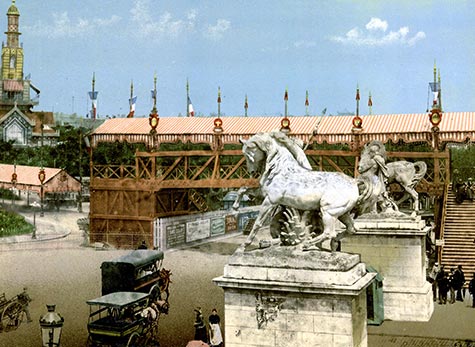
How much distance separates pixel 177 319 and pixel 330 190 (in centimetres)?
1212

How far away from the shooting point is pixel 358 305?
1032 cm

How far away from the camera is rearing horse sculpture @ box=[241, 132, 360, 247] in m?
10.5

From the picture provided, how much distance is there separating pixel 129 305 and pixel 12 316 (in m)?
5.55

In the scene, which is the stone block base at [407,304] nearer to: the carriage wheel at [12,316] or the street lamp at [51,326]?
the street lamp at [51,326]

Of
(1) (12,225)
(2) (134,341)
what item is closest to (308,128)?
(1) (12,225)

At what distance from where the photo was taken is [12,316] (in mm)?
20266

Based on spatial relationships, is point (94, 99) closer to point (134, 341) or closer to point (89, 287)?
point (89, 287)

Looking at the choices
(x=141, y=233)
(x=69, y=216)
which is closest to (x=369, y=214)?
(x=141, y=233)

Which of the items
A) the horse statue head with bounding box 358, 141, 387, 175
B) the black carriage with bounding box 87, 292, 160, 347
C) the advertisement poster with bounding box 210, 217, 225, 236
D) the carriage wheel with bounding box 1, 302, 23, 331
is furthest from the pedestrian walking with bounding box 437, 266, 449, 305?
the advertisement poster with bounding box 210, 217, 225, 236

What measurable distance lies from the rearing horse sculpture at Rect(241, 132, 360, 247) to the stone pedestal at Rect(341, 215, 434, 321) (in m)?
8.12

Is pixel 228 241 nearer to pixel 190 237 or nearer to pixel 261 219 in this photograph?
pixel 190 237

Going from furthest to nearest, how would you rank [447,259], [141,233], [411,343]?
[141,233]
[447,259]
[411,343]

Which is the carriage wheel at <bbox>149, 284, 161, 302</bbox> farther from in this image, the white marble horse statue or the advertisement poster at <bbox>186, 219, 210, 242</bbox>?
the advertisement poster at <bbox>186, 219, 210, 242</bbox>

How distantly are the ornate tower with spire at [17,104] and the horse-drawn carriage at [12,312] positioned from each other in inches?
807
